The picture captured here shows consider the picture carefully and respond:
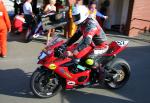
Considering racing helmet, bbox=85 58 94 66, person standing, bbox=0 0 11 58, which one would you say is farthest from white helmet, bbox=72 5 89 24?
person standing, bbox=0 0 11 58

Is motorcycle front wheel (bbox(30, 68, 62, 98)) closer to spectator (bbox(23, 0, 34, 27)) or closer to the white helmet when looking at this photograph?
the white helmet

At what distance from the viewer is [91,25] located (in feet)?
22.2

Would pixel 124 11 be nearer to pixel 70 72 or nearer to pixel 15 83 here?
pixel 15 83

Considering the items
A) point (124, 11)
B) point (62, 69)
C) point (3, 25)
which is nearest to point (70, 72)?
point (62, 69)

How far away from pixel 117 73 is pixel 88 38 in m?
1.21

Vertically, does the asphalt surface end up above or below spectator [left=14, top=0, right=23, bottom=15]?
below

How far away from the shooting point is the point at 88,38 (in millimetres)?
6645

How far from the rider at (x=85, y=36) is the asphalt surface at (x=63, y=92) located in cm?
89

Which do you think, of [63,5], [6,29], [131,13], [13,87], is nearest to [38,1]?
[63,5]

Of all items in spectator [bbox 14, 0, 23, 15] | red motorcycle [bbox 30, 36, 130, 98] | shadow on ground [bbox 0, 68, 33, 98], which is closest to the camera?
red motorcycle [bbox 30, 36, 130, 98]

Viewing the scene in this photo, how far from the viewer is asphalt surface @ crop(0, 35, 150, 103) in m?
6.87

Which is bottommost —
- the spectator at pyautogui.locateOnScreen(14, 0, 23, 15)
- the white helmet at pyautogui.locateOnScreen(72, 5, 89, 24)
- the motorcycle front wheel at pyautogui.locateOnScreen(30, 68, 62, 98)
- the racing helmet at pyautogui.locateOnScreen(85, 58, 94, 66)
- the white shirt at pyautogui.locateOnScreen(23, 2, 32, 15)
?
the motorcycle front wheel at pyautogui.locateOnScreen(30, 68, 62, 98)

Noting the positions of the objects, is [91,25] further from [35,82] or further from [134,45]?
[134,45]

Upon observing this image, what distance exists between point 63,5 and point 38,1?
1.76 metres
